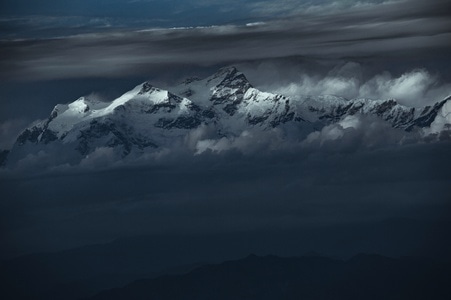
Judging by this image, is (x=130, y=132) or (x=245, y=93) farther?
(x=245, y=93)

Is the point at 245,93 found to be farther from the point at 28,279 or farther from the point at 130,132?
the point at 28,279

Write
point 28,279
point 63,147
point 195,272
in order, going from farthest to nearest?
point 63,147, point 195,272, point 28,279

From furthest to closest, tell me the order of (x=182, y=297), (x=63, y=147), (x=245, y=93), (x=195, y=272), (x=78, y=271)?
(x=245, y=93), (x=63, y=147), (x=195, y=272), (x=182, y=297), (x=78, y=271)

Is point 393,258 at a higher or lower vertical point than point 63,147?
lower

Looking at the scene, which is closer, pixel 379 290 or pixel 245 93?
pixel 379 290

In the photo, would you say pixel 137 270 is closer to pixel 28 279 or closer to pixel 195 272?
pixel 195 272

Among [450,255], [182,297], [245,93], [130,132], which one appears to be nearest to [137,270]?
[182,297]

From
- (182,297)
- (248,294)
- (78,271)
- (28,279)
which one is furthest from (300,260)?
(28,279)

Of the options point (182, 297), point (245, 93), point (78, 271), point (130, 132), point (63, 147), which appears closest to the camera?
point (78, 271)

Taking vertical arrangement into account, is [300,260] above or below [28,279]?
below
